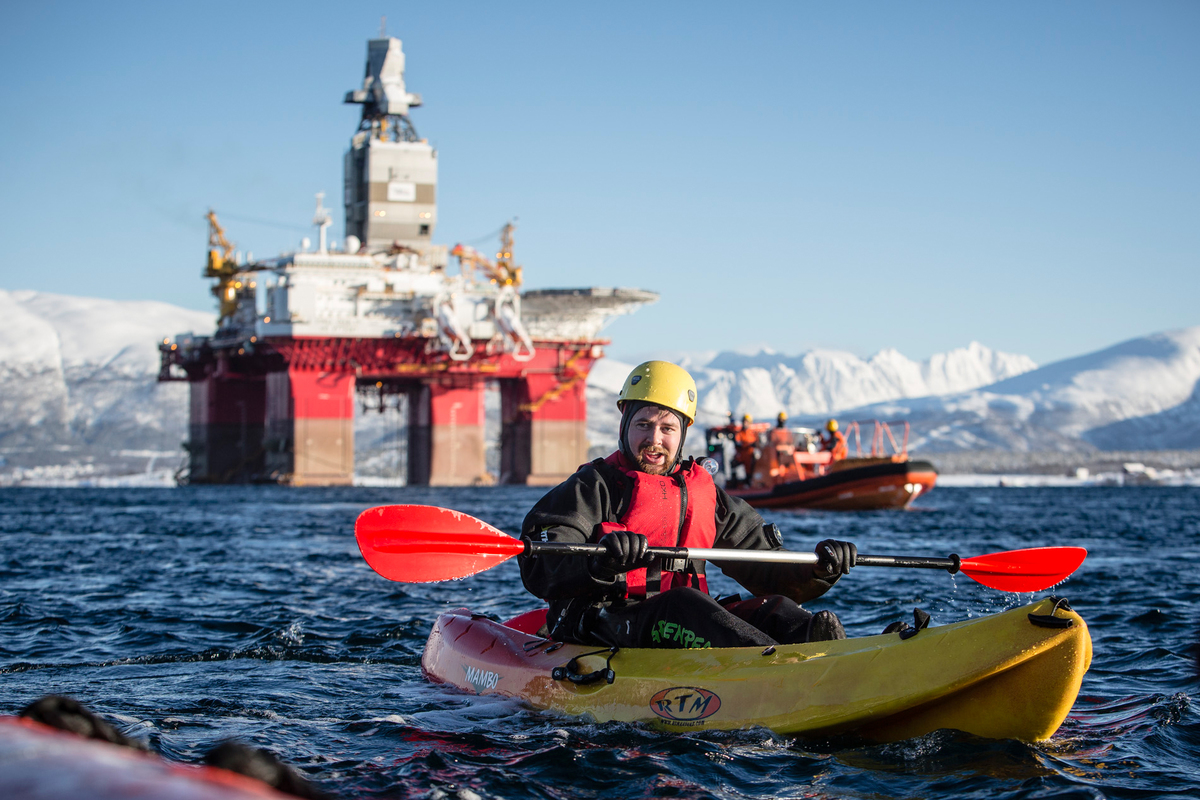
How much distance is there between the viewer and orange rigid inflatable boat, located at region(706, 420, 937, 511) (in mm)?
26422

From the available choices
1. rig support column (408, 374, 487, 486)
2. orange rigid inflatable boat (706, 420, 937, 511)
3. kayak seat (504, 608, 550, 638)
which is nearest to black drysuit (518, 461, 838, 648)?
kayak seat (504, 608, 550, 638)

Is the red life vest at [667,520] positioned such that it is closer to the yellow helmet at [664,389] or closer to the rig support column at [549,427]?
the yellow helmet at [664,389]

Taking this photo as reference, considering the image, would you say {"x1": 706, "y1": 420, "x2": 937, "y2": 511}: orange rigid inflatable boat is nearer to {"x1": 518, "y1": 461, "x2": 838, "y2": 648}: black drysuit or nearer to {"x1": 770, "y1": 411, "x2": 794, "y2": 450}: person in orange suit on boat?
{"x1": 770, "y1": 411, "x2": 794, "y2": 450}: person in orange suit on boat

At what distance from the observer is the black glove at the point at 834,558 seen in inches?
197

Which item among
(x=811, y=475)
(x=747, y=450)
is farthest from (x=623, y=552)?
(x=811, y=475)

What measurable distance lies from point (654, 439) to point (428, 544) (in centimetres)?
115

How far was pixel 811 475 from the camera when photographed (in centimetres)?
3011

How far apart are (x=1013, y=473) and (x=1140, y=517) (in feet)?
323

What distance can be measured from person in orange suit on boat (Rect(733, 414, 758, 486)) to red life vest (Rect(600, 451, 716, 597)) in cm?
2309

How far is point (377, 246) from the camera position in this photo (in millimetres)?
53062

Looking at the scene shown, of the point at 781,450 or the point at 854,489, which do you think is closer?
the point at 854,489

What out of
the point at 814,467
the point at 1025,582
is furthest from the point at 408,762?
the point at 814,467

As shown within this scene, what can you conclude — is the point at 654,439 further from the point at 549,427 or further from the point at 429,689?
the point at 549,427

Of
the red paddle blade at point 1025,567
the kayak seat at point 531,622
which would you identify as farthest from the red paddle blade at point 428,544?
the red paddle blade at point 1025,567
